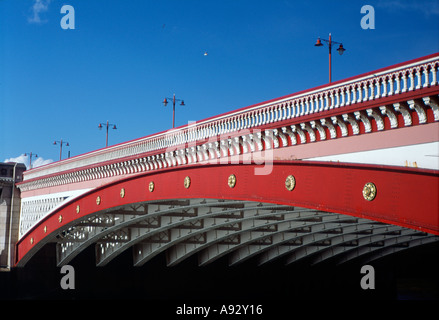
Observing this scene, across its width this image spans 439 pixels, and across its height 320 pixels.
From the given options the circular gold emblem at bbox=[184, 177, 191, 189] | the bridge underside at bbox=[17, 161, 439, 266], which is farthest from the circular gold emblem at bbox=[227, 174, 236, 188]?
the circular gold emblem at bbox=[184, 177, 191, 189]

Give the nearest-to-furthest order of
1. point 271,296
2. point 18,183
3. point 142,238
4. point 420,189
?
1. point 420,189
2. point 142,238
3. point 271,296
4. point 18,183

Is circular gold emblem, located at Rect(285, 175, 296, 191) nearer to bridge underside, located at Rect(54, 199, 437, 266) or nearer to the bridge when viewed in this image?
the bridge

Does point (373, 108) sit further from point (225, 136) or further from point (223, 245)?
point (223, 245)

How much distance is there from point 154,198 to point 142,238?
9.81m

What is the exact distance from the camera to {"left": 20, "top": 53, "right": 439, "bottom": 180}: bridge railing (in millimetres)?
13297

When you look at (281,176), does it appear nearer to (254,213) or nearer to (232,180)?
(232,180)

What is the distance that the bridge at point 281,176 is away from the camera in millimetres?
12672

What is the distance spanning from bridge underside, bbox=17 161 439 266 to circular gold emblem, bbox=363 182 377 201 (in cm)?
2

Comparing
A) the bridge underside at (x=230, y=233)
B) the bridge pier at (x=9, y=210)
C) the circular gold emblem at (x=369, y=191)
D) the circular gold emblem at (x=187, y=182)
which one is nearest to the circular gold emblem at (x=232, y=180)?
the circular gold emblem at (x=187, y=182)

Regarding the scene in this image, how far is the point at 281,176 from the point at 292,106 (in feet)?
8.73

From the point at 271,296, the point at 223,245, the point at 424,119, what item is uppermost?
the point at 424,119

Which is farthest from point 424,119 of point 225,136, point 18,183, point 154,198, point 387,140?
point 18,183

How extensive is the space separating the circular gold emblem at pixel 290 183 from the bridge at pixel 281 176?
3 cm

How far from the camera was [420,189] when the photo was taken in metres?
11.2
